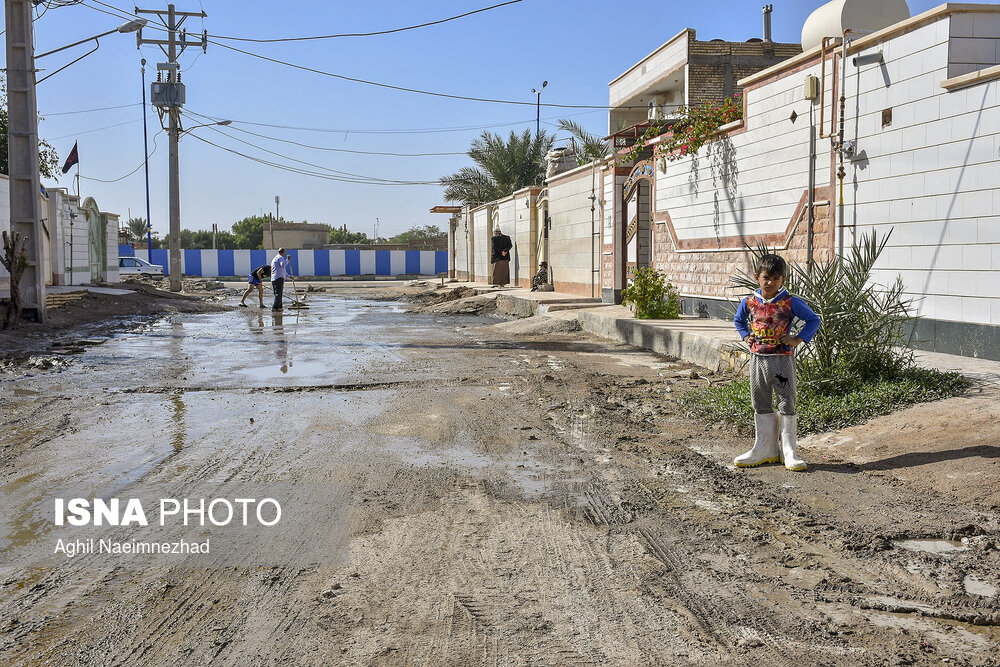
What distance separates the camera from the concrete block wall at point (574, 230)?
2300cm

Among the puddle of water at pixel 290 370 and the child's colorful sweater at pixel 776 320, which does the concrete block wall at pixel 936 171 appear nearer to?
the child's colorful sweater at pixel 776 320

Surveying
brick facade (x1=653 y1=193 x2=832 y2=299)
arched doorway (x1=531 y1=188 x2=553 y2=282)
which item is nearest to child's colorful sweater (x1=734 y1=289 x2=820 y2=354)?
brick facade (x1=653 y1=193 x2=832 y2=299)

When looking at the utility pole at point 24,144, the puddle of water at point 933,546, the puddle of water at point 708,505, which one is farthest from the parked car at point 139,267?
the puddle of water at point 933,546

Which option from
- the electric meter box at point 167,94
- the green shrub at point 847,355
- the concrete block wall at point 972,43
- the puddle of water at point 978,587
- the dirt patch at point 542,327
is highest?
the electric meter box at point 167,94

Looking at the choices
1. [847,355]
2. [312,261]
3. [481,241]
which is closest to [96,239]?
[481,241]

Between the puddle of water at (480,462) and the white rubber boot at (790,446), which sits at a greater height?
the white rubber boot at (790,446)

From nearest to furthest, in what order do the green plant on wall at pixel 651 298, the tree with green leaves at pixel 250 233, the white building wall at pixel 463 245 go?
the green plant on wall at pixel 651 298, the white building wall at pixel 463 245, the tree with green leaves at pixel 250 233

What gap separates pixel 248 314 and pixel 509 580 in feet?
65.3

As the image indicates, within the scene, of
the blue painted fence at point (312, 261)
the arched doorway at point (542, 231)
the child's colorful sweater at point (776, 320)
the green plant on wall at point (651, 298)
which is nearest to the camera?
the child's colorful sweater at point (776, 320)

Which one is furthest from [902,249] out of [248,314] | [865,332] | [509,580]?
[248,314]

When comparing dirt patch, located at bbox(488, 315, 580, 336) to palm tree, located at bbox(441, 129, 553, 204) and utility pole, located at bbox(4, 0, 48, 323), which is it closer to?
utility pole, located at bbox(4, 0, 48, 323)

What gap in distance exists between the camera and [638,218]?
789 inches

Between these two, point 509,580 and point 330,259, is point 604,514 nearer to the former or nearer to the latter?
point 509,580

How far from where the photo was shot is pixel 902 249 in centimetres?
1008
